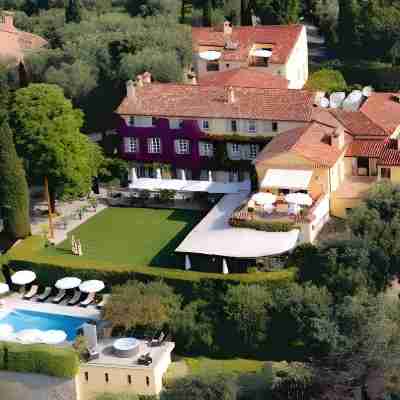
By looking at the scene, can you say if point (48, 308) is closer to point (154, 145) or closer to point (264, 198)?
point (264, 198)

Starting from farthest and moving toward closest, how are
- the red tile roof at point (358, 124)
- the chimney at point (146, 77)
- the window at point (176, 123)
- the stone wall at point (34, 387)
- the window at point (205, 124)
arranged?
the chimney at point (146, 77), the window at point (176, 123), the window at point (205, 124), the red tile roof at point (358, 124), the stone wall at point (34, 387)

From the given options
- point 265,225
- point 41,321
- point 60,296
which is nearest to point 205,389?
point 41,321

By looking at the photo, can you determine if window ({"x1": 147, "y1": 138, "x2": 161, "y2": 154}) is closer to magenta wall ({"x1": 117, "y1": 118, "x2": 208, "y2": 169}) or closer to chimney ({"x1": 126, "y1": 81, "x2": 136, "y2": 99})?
magenta wall ({"x1": 117, "y1": 118, "x2": 208, "y2": 169})

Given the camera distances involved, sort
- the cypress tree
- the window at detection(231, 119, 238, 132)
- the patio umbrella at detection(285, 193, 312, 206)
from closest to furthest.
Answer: the patio umbrella at detection(285, 193, 312, 206)
the cypress tree
the window at detection(231, 119, 238, 132)

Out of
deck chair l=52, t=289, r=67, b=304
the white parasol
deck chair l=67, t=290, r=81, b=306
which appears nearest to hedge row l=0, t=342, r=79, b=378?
deck chair l=67, t=290, r=81, b=306

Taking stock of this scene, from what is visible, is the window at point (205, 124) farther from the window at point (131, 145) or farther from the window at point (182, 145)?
the window at point (131, 145)

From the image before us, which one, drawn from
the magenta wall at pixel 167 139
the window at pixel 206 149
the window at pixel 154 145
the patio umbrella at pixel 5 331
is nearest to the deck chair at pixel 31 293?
the patio umbrella at pixel 5 331
